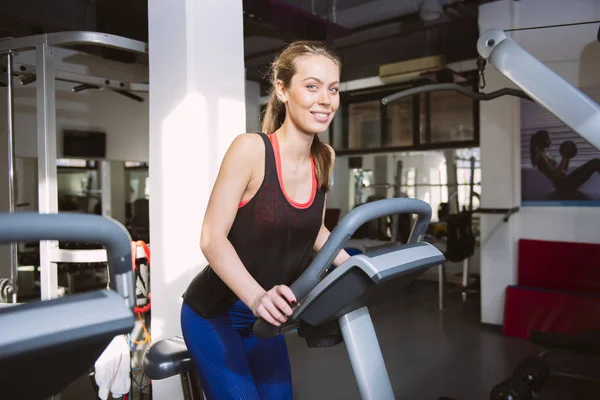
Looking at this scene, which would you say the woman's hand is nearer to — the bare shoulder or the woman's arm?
the woman's arm

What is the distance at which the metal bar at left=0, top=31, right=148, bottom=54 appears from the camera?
2.33 m

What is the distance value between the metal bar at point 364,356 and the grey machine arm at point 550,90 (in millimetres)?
904

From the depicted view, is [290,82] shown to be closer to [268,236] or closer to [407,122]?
[268,236]

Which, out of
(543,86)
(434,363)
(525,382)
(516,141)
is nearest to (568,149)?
(516,141)

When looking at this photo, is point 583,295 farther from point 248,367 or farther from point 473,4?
point 248,367

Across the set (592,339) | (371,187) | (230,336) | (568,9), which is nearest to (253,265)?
(230,336)

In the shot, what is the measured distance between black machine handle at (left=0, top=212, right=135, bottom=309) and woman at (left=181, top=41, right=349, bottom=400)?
51 cm

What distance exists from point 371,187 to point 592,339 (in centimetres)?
496

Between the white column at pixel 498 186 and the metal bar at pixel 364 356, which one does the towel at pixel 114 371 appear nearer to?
the metal bar at pixel 364 356

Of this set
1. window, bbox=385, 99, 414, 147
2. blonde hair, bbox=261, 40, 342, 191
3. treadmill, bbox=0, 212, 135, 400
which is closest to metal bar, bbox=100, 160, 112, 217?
window, bbox=385, 99, 414, 147

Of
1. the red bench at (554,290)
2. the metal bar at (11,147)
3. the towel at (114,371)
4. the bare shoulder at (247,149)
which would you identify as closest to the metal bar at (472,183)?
the red bench at (554,290)

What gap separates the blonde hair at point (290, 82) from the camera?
1.39 meters

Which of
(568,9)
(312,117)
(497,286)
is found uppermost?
(568,9)

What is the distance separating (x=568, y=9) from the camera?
444cm
